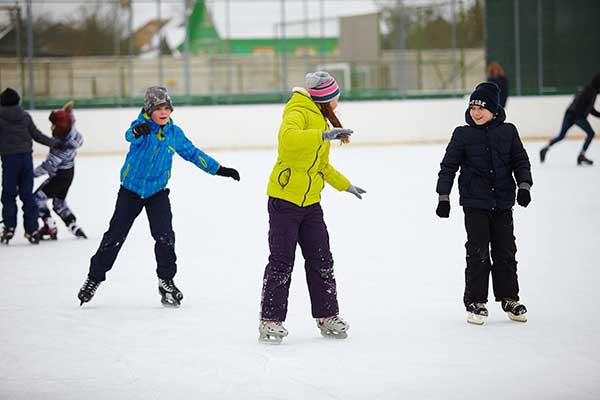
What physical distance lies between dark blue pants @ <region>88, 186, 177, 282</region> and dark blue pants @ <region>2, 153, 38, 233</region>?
3121 millimetres

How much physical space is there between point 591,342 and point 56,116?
5.58 metres

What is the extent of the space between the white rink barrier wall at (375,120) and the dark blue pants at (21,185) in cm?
1238

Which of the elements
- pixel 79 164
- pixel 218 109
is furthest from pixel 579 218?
pixel 218 109

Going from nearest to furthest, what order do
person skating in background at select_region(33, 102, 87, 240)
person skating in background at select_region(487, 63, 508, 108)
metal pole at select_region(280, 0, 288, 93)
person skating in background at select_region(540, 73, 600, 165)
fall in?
1. person skating in background at select_region(33, 102, 87, 240)
2. person skating in background at select_region(540, 73, 600, 165)
3. person skating in background at select_region(487, 63, 508, 108)
4. metal pole at select_region(280, 0, 288, 93)

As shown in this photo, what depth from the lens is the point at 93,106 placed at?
2212cm

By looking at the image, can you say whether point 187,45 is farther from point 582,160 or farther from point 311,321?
point 311,321

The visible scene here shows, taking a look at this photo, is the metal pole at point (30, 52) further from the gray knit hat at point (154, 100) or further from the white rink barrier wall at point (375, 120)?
the gray knit hat at point (154, 100)

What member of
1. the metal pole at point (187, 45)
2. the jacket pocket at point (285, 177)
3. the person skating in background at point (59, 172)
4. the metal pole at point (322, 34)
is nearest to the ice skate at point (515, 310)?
the jacket pocket at point (285, 177)

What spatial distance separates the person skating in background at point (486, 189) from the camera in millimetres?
5504

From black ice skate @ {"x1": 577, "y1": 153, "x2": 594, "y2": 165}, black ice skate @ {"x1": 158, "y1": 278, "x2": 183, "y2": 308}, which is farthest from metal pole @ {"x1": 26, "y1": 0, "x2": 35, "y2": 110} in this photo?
black ice skate @ {"x1": 158, "y1": 278, "x2": 183, "y2": 308}

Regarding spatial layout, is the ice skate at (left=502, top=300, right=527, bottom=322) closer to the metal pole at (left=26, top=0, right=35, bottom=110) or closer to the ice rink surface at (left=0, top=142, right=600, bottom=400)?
the ice rink surface at (left=0, top=142, right=600, bottom=400)

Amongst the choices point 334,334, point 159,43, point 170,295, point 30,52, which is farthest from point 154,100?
point 159,43

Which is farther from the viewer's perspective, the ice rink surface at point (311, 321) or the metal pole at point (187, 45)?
the metal pole at point (187, 45)

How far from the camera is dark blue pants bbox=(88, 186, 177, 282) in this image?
629 centimetres
